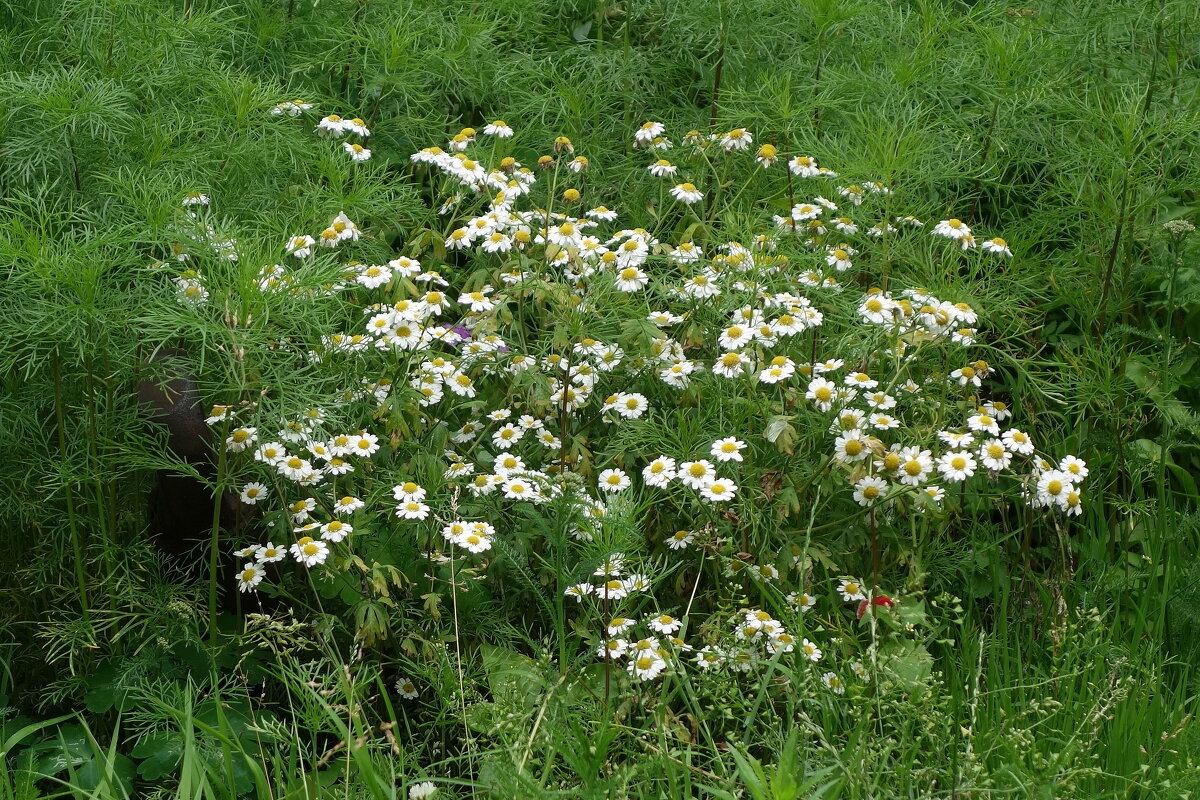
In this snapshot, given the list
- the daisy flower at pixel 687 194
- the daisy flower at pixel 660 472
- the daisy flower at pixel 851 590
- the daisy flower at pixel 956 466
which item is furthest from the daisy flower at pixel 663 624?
the daisy flower at pixel 687 194

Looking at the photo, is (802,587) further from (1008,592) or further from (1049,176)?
(1049,176)

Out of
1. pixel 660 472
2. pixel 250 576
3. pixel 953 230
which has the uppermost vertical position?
pixel 953 230

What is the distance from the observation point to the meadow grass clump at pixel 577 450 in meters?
2.37

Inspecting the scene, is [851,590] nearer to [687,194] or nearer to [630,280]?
[630,280]

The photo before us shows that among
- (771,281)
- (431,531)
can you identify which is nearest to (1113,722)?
(771,281)

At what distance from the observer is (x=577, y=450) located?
2.91m

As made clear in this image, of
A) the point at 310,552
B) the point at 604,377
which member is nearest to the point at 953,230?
the point at 604,377

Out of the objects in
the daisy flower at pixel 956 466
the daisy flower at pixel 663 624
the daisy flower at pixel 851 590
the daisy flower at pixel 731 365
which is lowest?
the daisy flower at pixel 851 590

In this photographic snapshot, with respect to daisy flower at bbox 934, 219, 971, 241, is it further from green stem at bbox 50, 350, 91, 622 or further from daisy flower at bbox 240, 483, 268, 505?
green stem at bbox 50, 350, 91, 622

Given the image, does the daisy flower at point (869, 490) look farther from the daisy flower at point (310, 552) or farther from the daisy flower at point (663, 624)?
the daisy flower at point (310, 552)

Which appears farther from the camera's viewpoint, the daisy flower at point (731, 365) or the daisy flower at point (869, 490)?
the daisy flower at point (731, 365)

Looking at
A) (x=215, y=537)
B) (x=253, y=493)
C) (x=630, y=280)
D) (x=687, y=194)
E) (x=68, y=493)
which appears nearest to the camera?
(x=215, y=537)

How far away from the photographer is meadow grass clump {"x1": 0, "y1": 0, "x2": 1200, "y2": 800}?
2369mm

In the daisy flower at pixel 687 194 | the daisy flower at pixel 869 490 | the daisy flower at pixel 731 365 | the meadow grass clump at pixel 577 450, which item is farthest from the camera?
the daisy flower at pixel 687 194
